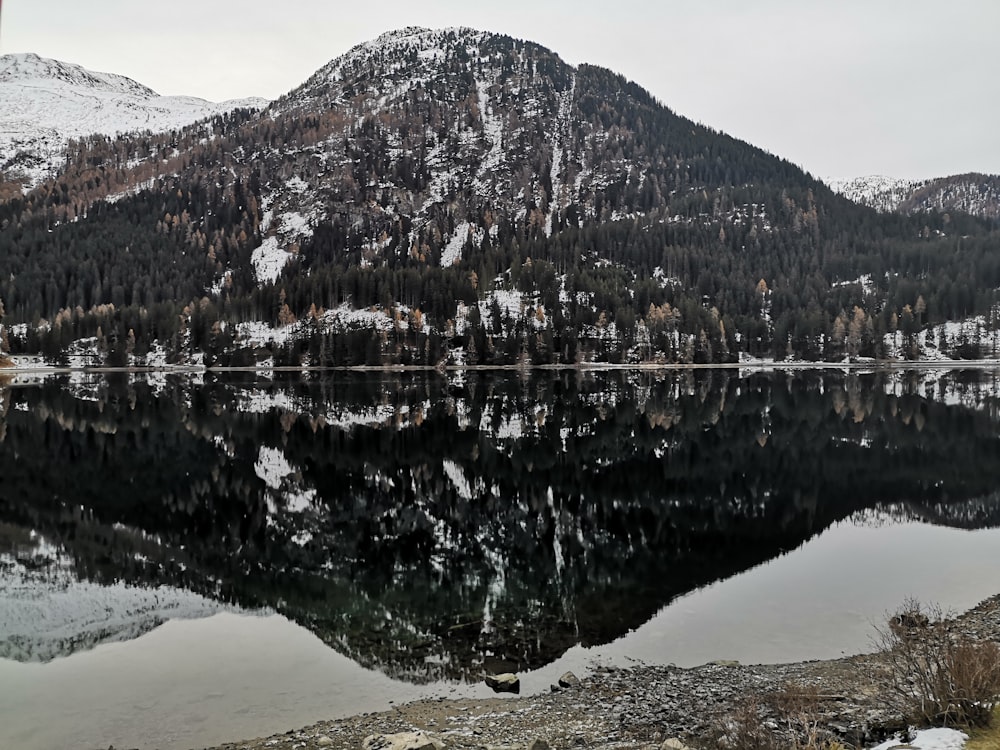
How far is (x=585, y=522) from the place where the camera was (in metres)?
30.1

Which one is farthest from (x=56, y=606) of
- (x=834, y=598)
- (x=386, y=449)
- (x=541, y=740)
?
(x=386, y=449)

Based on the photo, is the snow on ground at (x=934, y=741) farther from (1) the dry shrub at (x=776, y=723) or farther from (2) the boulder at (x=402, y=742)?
(2) the boulder at (x=402, y=742)

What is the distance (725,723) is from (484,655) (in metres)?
6.76

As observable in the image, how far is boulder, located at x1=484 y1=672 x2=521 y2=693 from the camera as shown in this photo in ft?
49.2

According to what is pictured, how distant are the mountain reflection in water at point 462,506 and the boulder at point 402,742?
3986 mm

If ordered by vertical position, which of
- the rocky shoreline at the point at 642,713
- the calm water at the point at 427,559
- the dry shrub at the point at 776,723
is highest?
the dry shrub at the point at 776,723

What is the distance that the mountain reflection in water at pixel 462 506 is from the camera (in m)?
20.3

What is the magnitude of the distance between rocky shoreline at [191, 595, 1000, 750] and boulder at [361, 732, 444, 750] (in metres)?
0.03

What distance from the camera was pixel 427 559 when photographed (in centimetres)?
2516

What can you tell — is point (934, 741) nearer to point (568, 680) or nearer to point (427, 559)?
point (568, 680)

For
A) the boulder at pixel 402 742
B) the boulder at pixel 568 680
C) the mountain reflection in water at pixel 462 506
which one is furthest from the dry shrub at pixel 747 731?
the mountain reflection in water at pixel 462 506

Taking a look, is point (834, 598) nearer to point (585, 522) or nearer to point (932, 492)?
point (585, 522)

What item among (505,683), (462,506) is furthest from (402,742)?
(462,506)

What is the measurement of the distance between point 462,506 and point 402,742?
22058 mm
